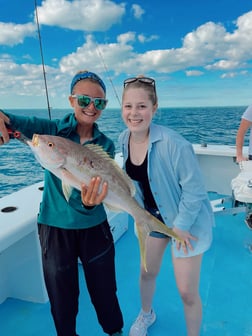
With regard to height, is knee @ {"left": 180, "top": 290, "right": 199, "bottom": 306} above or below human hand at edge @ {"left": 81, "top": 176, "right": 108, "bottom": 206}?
below

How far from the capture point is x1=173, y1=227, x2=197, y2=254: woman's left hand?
1.48 m

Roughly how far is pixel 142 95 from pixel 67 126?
0.46 m

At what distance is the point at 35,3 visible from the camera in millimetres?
Result: 2369

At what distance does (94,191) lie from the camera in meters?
1.25

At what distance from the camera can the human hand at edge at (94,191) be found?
1.24m

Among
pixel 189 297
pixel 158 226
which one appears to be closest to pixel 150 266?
pixel 189 297

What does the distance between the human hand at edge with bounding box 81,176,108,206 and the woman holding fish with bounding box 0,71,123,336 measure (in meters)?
0.12

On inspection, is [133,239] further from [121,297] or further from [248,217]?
[248,217]

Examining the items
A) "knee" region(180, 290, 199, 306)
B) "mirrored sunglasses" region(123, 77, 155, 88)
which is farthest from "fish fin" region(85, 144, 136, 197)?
"knee" region(180, 290, 199, 306)

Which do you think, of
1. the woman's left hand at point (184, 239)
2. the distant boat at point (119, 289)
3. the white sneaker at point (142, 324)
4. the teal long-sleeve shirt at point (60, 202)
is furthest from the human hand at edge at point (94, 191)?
the white sneaker at point (142, 324)

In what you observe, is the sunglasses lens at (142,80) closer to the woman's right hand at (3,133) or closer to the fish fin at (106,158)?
the fish fin at (106,158)

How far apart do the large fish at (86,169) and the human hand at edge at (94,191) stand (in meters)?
0.02

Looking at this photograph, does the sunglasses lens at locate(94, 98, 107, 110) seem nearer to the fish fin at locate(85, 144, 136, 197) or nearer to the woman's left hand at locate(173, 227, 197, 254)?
the fish fin at locate(85, 144, 136, 197)

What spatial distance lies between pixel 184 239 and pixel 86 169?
709 millimetres
